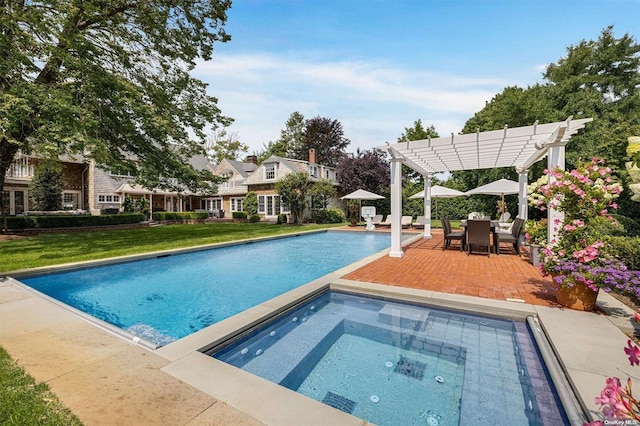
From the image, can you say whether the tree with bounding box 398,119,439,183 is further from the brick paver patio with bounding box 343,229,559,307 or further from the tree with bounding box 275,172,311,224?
the brick paver patio with bounding box 343,229,559,307

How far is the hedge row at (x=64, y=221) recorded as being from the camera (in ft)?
48.7

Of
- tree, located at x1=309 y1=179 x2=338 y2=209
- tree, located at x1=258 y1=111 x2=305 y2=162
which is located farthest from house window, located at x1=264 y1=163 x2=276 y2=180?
tree, located at x1=258 y1=111 x2=305 y2=162

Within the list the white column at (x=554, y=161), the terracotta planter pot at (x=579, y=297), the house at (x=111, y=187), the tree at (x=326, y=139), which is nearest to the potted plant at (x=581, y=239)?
the terracotta planter pot at (x=579, y=297)

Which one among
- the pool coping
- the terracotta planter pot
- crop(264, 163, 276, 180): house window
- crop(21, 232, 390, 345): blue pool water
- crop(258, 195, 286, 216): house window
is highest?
crop(264, 163, 276, 180): house window

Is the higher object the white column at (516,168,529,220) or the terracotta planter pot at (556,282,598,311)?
the white column at (516,168,529,220)

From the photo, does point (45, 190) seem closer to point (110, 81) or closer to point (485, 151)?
point (110, 81)

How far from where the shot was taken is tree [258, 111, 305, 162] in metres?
46.2

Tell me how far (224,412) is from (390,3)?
11138 millimetres

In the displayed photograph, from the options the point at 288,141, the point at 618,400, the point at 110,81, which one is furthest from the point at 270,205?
the point at 618,400

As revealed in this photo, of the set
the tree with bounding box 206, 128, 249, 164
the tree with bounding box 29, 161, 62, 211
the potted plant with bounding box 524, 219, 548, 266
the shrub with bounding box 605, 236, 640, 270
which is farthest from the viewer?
the tree with bounding box 206, 128, 249, 164

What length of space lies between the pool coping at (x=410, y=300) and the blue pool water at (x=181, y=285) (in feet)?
4.14

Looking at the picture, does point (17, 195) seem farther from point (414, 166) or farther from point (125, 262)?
point (414, 166)

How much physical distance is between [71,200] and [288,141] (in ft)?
94.0

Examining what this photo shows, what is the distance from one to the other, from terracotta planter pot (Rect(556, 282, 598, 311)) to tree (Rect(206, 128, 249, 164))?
42.4 m
